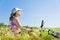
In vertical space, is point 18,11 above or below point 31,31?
above

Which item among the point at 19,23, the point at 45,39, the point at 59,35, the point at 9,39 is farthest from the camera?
the point at 59,35

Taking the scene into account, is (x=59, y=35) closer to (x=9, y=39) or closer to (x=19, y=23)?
(x=19, y=23)

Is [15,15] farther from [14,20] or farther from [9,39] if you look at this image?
[9,39]

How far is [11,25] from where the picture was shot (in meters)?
6.59

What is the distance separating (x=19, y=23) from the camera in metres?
6.36

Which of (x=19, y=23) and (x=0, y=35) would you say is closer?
(x=0, y=35)

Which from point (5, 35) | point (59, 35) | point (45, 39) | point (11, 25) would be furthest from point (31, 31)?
point (59, 35)

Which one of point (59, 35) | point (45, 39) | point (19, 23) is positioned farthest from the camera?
point (59, 35)

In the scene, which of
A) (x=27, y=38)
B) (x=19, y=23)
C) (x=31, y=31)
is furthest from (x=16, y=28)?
(x=27, y=38)

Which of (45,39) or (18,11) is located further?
(18,11)

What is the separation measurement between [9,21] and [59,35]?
71.9 inches

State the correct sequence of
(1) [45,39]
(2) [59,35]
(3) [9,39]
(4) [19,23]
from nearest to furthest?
(3) [9,39], (1) [45,39], (4) [19,23], (2) [59,35]

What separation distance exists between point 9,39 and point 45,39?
4.59ft

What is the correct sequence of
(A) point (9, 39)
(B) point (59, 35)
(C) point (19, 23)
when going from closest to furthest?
(A) point (9, 39), (C) point (19, 23), (B) point (59, 35)
